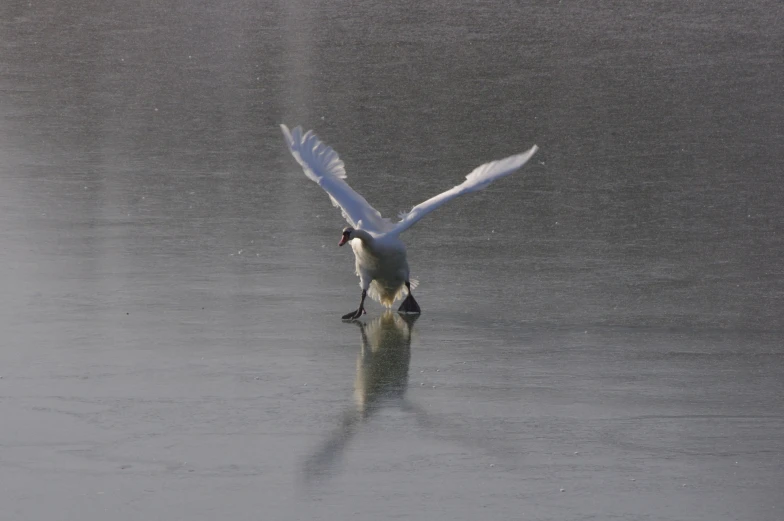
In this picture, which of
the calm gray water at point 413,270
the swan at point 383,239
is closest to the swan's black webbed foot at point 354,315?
the swan at point 383,239

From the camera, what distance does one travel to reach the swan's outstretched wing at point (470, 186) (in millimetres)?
8539

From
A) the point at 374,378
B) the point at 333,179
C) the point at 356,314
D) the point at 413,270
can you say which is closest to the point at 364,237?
the point at 356,314

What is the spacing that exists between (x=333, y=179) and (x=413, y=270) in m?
0.80

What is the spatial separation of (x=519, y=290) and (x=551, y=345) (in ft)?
3.41

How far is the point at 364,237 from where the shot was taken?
8.43m

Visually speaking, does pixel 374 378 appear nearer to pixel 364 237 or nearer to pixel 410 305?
pixel 410 305

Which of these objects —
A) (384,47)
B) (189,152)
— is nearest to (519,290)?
(189,152)

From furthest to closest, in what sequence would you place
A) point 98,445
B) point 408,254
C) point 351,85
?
point 351,85 < point 408,254 < point 98,445

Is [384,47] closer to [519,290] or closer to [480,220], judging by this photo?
[480,220]

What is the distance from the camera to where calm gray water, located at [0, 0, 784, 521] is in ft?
19.1

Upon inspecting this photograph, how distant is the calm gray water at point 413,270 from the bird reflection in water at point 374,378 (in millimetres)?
25

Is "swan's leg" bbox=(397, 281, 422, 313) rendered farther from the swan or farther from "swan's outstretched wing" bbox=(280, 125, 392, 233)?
"swan's outstretched wing" bbox=(280, 125, 392, 233)

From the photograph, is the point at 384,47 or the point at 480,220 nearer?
the point at 480,220

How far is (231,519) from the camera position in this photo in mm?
5301
